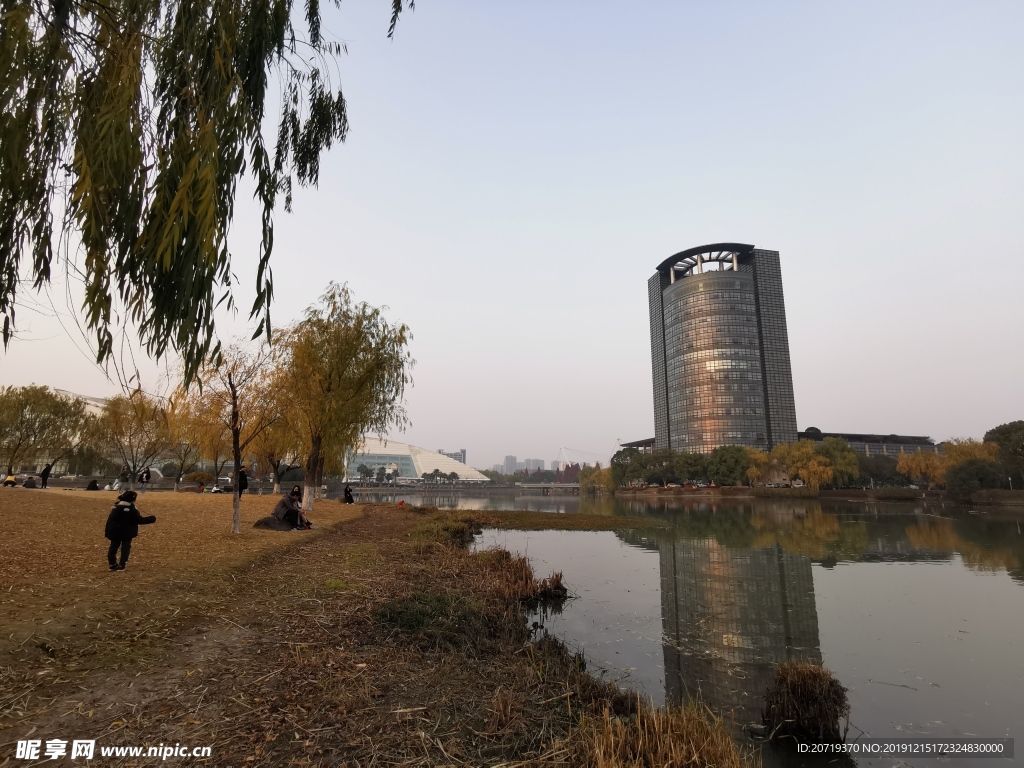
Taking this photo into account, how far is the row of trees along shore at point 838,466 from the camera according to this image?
192 feet

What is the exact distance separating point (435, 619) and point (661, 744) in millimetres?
4398

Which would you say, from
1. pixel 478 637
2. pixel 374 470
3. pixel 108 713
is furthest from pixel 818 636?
pixel 374 470

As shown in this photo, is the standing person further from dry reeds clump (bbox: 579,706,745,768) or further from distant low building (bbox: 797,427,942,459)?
distant low building (bbox: 797,427,942,459)

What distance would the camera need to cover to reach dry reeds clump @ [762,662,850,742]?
6.98 meters

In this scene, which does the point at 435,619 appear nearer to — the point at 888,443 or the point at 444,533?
the point at 444,533

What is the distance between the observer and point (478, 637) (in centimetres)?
798

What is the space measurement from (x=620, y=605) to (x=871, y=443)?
214m

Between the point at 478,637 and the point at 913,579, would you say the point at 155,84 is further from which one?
the point at 913,579

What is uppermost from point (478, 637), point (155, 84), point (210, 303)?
point (155, 84)

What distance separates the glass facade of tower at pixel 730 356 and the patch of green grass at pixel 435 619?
15046cm

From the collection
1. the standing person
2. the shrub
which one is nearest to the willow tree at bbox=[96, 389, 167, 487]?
the standing person

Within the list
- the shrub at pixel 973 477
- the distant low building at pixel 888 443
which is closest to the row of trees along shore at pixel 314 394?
the shrub at pixel 973 477

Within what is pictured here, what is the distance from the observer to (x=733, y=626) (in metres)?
12.1

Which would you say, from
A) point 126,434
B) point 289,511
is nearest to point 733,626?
point 289,511
